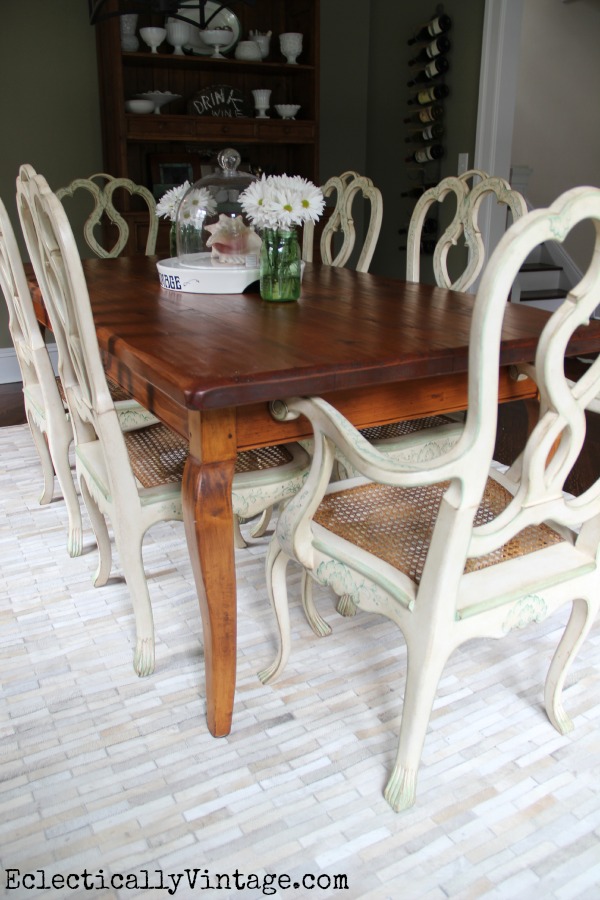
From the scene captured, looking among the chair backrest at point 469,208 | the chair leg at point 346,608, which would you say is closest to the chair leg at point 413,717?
the chair leg at point 346,608

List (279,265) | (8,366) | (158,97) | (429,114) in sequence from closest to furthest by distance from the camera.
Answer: (279,265)
(158,97)
(429,114)
(8,366)

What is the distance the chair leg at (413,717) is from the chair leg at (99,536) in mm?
972

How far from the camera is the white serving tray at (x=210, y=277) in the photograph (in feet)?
6.48

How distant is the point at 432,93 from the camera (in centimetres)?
395

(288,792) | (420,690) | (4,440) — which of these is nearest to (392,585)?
(420,690)

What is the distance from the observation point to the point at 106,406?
1.48m

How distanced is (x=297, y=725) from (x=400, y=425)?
78cm

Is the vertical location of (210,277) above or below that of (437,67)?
below

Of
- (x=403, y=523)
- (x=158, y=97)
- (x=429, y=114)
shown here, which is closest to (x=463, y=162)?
(x=429, y=114)

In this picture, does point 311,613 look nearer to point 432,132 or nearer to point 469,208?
point 469,208

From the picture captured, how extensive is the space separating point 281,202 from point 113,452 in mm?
683

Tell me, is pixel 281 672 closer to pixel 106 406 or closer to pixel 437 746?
pixel 437 746

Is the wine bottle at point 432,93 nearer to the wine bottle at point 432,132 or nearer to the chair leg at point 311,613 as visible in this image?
the wine bottle at point 432,132

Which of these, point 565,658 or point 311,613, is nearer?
point 565,658
